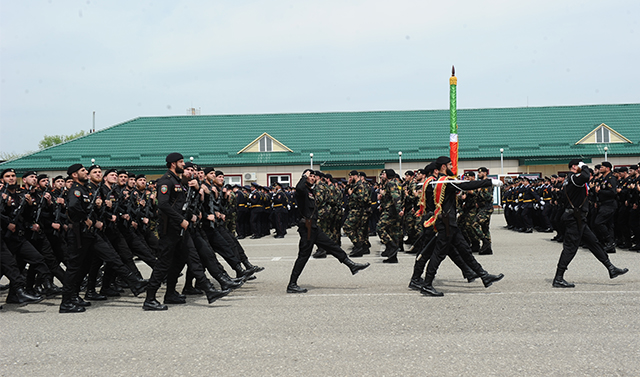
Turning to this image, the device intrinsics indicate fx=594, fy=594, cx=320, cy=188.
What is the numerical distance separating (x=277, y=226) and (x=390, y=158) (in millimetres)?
17712

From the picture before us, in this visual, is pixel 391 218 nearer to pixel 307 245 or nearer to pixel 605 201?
pixel 307 245

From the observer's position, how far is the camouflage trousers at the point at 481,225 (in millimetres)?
12922

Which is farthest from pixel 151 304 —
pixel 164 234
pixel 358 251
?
pixel 358 251

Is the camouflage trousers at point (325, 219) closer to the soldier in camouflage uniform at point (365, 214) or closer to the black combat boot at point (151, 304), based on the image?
the soldier in camouflage uniform at point (365, 214)

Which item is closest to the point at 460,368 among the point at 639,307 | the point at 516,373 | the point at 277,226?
the point at 516,373

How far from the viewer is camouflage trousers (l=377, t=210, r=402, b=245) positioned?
39.2 feet

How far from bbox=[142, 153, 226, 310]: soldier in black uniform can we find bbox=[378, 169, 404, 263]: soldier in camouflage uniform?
16.0 ft

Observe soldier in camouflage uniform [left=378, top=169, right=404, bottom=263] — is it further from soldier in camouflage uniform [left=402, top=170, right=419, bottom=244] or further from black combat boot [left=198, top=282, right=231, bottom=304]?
black combat boot [left=198, top=282, right=231, bottom=304]

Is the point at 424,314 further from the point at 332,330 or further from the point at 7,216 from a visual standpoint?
the point at 7,216

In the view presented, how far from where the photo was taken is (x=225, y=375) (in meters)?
4.73

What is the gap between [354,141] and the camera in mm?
38125

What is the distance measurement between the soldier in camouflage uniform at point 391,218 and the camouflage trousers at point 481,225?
1.83 m

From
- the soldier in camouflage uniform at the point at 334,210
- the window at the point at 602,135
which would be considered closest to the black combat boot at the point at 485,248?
the soldier in camouflage uniform at the point at 334,210

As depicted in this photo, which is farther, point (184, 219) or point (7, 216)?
point (7, 216)
